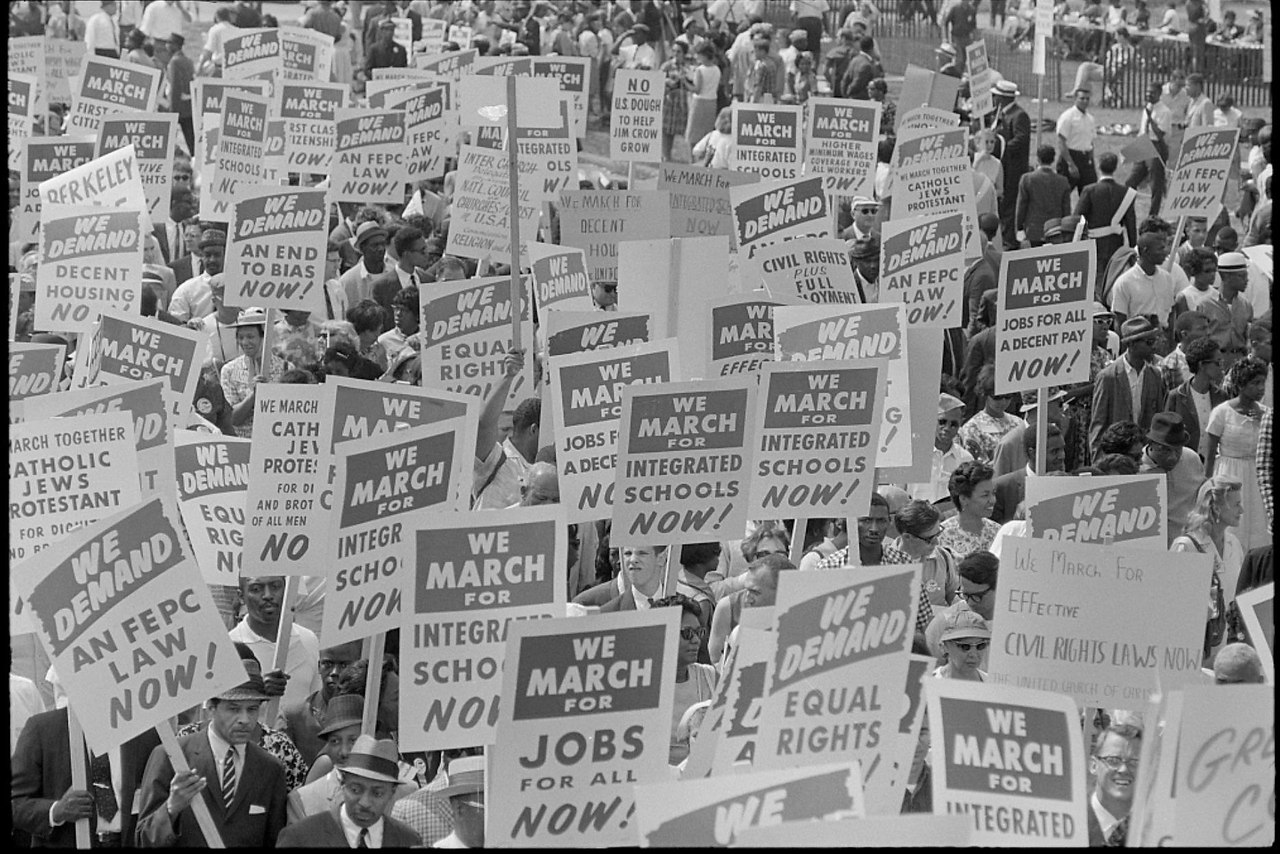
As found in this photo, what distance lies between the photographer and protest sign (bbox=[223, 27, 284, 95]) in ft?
71.8

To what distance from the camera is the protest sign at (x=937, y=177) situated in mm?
16594

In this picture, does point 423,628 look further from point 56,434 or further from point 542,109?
point 542,109

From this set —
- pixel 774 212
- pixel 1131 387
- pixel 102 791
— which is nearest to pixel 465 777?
pixel 102 791

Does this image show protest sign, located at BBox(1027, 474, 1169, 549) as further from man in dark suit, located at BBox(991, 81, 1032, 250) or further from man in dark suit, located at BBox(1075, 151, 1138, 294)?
man in dark suit, located at BBox(991, 81, 1032, 250)

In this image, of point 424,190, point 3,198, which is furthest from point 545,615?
point 424,190

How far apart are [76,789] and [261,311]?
21.6 ft

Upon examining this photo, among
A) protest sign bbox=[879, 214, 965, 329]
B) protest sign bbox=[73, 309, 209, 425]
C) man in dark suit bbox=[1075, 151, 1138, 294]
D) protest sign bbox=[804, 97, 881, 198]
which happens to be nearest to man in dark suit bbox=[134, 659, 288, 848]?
protest sign bbox=[73, 309, 209, 425]

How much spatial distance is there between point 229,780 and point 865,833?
3556mm

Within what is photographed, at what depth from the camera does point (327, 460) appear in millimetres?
9312

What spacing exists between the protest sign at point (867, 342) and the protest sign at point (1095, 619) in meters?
2.82

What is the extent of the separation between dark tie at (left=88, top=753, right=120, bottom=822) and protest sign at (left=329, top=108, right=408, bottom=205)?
31.5 ft

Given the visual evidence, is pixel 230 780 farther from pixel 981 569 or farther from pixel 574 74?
pixel 574 74

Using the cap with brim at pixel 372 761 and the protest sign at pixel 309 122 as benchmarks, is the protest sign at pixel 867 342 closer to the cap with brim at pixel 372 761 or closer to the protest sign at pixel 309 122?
the cap with brim at pixel 372 761

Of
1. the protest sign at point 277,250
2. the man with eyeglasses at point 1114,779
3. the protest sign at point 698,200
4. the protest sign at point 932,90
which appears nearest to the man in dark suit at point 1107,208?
the protest sign at point 932,90
